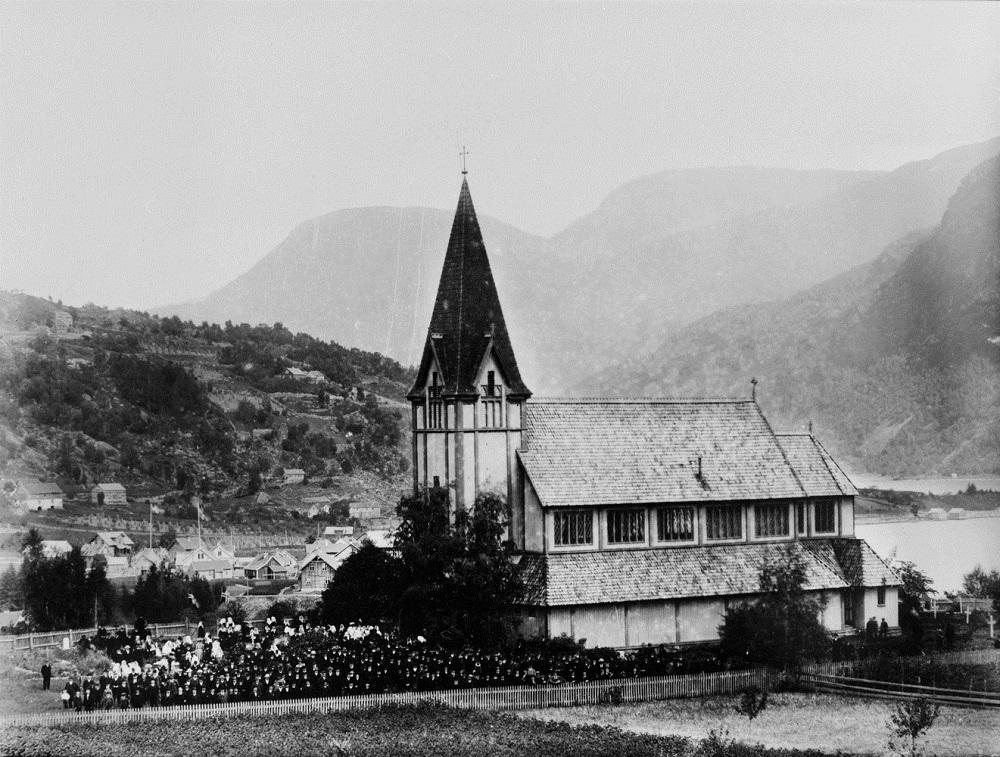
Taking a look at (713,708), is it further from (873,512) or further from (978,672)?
(873,512)

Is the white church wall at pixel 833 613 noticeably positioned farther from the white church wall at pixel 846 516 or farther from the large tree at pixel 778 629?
the large tree at pixel 778 629

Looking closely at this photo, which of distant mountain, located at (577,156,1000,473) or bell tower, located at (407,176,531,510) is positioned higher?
distant mountain, located at (577,156,1000,473)

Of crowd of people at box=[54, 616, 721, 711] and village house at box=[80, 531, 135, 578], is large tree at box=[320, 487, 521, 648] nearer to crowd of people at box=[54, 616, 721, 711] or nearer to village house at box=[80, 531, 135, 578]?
crowd of people at box=[54, 616, 721, 711]

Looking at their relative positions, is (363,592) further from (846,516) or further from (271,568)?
(271,568)

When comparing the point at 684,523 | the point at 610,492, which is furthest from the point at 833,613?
the point at 610,492

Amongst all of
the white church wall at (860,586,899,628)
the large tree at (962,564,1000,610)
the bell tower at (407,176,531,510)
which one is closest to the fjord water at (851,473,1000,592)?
the large tree at (962,564,1000,610)

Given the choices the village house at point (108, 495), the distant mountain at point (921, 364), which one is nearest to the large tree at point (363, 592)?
the village house at point (108, 495)

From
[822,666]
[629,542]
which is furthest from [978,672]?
[629,542]
